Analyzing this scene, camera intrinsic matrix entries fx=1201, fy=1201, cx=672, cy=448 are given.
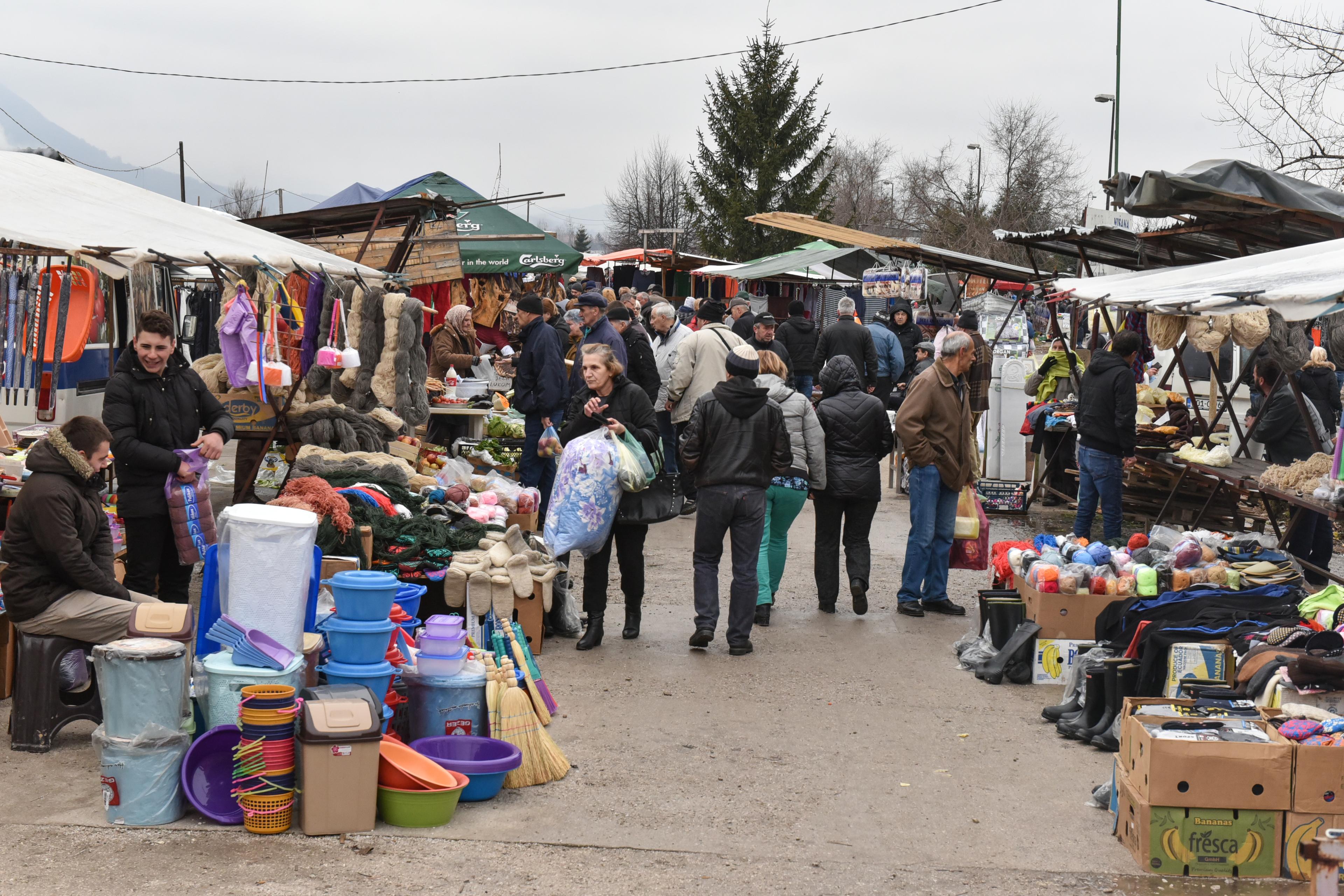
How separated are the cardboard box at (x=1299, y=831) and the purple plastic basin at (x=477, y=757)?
306 centimetres

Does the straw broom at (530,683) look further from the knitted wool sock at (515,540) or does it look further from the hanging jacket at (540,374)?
the hanging jacket at (540,374)

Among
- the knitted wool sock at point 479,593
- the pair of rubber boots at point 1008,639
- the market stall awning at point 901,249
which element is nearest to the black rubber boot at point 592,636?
the knitted wool sock at point 479,593

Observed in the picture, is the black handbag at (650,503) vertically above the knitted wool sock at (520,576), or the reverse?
the black handbag at (650,503)

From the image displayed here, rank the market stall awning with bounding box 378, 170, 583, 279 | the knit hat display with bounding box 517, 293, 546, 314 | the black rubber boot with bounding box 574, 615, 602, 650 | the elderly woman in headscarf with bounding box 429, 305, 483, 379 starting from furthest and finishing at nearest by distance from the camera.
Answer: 1. the market stall awning with bounding box 378, 170, 583, 279
2. the elderly woman in headscarf with bounding box 429, 305, 483, 379
3. the knit hat display with bounding box 517, 293, 546, 314
4. the black rubber boot with bounding box 574, 615, 602, 650

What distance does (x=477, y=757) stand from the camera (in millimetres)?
5297

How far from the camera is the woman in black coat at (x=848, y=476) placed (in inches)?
328

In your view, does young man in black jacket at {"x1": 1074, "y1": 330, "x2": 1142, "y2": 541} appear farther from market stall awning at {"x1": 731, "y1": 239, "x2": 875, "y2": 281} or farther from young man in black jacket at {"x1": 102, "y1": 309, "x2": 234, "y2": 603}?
market stall awning at {"x1": 731, "y1": 239, "x2": 875, "y2": 281}

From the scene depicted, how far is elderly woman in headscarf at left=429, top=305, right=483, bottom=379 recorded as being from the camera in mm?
12750

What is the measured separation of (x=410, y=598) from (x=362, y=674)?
1178 millimetres

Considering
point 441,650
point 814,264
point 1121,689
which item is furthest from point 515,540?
point 814,264

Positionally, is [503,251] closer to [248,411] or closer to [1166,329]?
[248,411]

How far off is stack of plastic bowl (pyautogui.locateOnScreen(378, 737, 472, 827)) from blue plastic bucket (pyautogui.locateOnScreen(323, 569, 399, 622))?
2.53ft

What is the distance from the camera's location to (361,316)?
9250 millimetres

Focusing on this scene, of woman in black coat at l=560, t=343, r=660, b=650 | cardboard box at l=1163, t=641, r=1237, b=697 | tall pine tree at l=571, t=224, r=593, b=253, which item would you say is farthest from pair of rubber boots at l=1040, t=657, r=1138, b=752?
tall pine tree at l=571, t=224, r=593, b=253
